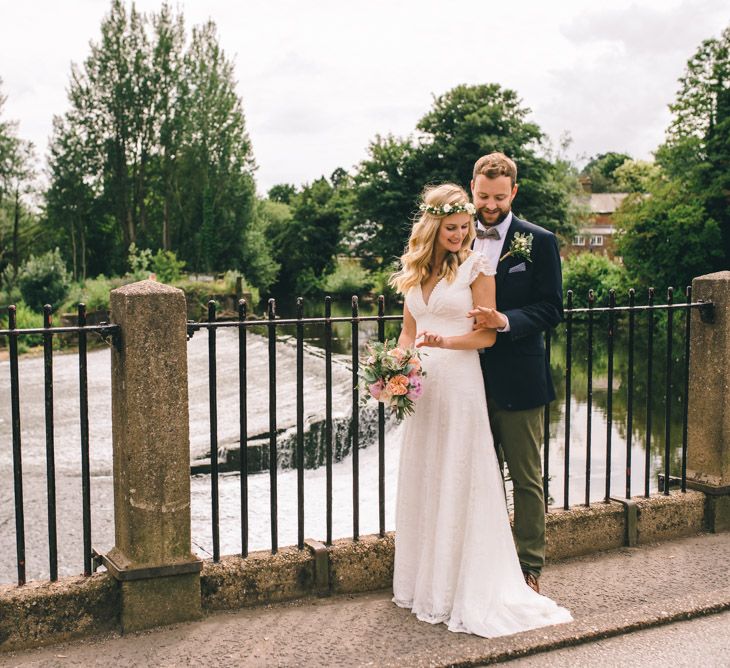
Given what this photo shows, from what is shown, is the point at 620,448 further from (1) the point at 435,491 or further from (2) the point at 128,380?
(2) the point at 128,380

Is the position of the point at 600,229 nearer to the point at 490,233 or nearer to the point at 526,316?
the point at 490,233

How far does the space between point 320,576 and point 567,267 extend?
42.5 meters

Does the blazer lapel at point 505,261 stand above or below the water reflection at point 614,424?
above

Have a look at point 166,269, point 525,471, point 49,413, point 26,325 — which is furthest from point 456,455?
point 166,269

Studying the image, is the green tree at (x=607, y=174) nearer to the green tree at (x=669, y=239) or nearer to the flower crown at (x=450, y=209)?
the green tree at (x=669, y=239)

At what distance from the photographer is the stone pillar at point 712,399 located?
17.4ft

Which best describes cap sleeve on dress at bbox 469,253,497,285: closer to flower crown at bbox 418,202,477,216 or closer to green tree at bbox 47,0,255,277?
flower crown at bbox 418,202,477,216

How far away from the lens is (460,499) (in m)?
3.98

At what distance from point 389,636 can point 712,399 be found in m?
2.81

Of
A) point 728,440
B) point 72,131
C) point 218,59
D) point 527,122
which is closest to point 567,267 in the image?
point 527,122

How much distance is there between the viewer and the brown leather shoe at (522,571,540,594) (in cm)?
414

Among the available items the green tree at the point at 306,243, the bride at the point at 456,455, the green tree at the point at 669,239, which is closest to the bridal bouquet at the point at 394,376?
the bride at the point at 456,455

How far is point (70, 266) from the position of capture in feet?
163

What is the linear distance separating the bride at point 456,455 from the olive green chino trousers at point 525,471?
154mm
